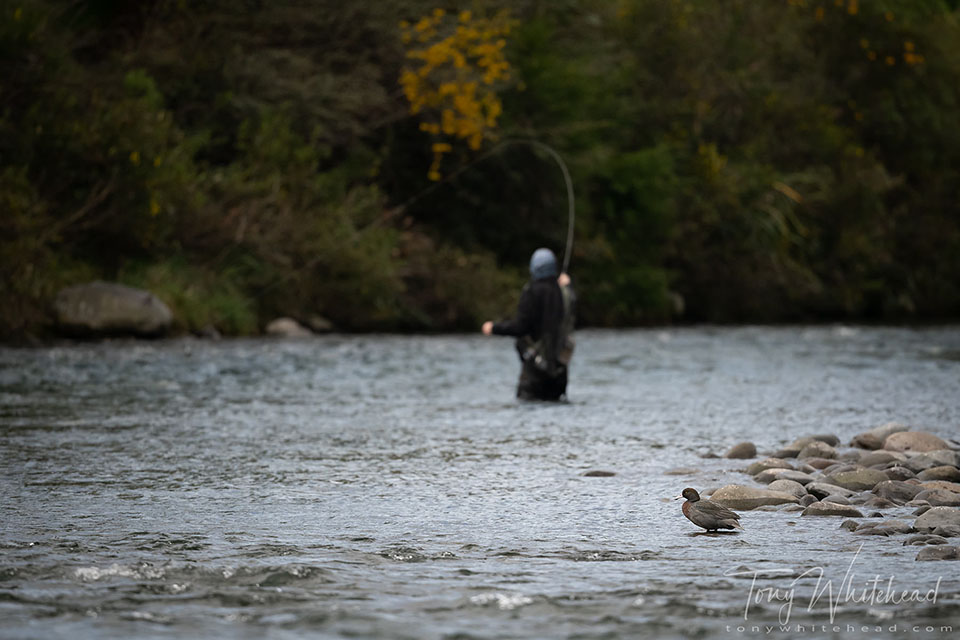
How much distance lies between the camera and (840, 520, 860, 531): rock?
6582mm

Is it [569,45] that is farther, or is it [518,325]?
[569,45]

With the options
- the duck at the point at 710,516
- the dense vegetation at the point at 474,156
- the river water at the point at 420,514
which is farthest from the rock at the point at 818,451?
the dense vegetation at the point at 474,156

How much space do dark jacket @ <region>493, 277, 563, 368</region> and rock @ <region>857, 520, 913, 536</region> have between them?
21.5 ft

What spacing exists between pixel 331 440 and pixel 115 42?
1884cm

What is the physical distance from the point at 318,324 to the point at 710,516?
786 inches

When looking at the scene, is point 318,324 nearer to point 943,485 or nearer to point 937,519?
point 943,485

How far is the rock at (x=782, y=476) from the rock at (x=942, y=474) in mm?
612

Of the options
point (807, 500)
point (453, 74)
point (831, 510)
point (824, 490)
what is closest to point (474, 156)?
point (453, 74)

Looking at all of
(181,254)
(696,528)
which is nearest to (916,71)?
(181,254)

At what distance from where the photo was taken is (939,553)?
5.85m

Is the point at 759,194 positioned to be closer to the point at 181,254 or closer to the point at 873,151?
the point at 873,151

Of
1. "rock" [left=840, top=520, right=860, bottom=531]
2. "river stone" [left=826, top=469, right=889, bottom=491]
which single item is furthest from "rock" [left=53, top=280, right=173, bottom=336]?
"rock" [left=840, top=520, right=860, bottom=531]

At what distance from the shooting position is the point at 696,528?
674cm

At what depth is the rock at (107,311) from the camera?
21.3m
